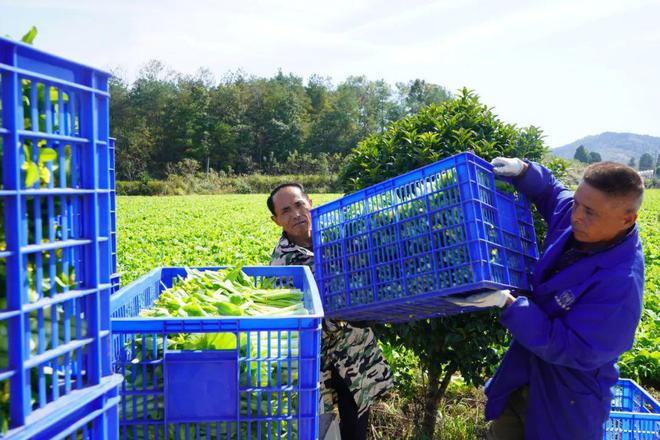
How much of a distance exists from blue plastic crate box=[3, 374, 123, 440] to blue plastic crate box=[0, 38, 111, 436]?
0.05 feet

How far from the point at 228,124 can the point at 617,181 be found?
68.1 metres

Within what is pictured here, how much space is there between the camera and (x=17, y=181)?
45.8 inches

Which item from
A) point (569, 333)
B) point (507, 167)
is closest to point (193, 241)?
point (507, 167)

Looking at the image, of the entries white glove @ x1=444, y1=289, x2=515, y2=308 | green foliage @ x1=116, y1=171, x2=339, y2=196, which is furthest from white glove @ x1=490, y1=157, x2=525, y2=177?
green foliage @ x1=116, y1=171, x2=339, y2=196

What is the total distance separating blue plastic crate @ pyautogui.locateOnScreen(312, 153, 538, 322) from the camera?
93.2 inches

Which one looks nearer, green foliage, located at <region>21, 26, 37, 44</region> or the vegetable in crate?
green foliage, located at <region>21, 26, 37, 44</region>

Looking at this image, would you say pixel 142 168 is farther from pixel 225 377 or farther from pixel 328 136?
pixel 225 377

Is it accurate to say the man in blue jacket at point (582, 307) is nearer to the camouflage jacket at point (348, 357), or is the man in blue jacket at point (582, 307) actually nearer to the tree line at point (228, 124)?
the camouflage jacket at point (348, 357)

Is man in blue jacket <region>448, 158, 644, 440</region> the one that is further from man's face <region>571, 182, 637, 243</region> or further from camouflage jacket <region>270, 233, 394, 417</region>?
camouflage jacket <region>270, 233, 394, 417</region>

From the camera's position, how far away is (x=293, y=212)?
11.2 ft

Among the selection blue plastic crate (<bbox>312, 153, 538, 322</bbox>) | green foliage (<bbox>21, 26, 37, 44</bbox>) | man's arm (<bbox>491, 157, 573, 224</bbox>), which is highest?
green foliage (<bbox>21, 26, 37, 44</bbox>)

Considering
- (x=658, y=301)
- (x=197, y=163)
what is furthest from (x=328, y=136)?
(x=658, y=301)

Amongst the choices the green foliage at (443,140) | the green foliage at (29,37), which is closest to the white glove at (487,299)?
the green foliage at (443,140)

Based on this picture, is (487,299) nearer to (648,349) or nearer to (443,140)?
(443,140)
